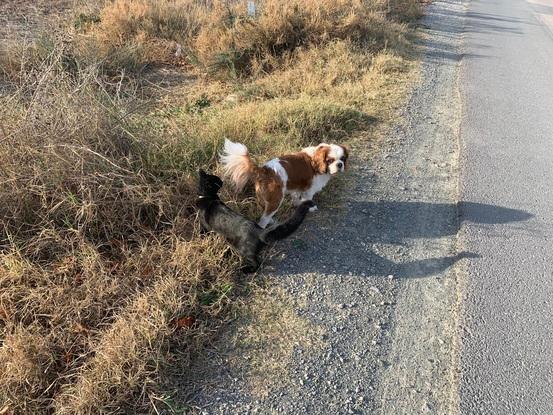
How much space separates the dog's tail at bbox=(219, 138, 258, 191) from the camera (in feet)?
12.5

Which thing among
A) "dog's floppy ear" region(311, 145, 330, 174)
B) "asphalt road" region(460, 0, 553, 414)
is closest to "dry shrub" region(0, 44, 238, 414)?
"dog's floppy ear" region(311, 145, 330, 174)

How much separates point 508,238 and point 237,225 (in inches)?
97.6

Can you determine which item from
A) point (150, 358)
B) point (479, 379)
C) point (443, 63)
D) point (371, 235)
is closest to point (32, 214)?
point (150, 358)

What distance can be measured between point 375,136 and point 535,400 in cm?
375

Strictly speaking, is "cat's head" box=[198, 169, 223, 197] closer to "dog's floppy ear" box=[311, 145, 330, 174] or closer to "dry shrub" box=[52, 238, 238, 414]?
"dry shrub" box=[52, 238, 238, 414]

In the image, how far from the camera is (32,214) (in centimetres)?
344

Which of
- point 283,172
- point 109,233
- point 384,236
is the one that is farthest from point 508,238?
point 109,233

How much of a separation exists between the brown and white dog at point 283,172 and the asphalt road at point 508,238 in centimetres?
139

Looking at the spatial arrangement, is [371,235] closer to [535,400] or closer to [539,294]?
[539,294]

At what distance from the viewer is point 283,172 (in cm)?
399

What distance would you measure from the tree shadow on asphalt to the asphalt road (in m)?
0.10

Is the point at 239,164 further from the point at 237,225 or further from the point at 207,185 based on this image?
the point at 237,225

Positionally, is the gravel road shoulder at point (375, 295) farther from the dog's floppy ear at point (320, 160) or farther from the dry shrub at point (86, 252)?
the dry shrub at point (86, 252)

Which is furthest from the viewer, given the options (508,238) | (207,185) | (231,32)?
(231,32)
